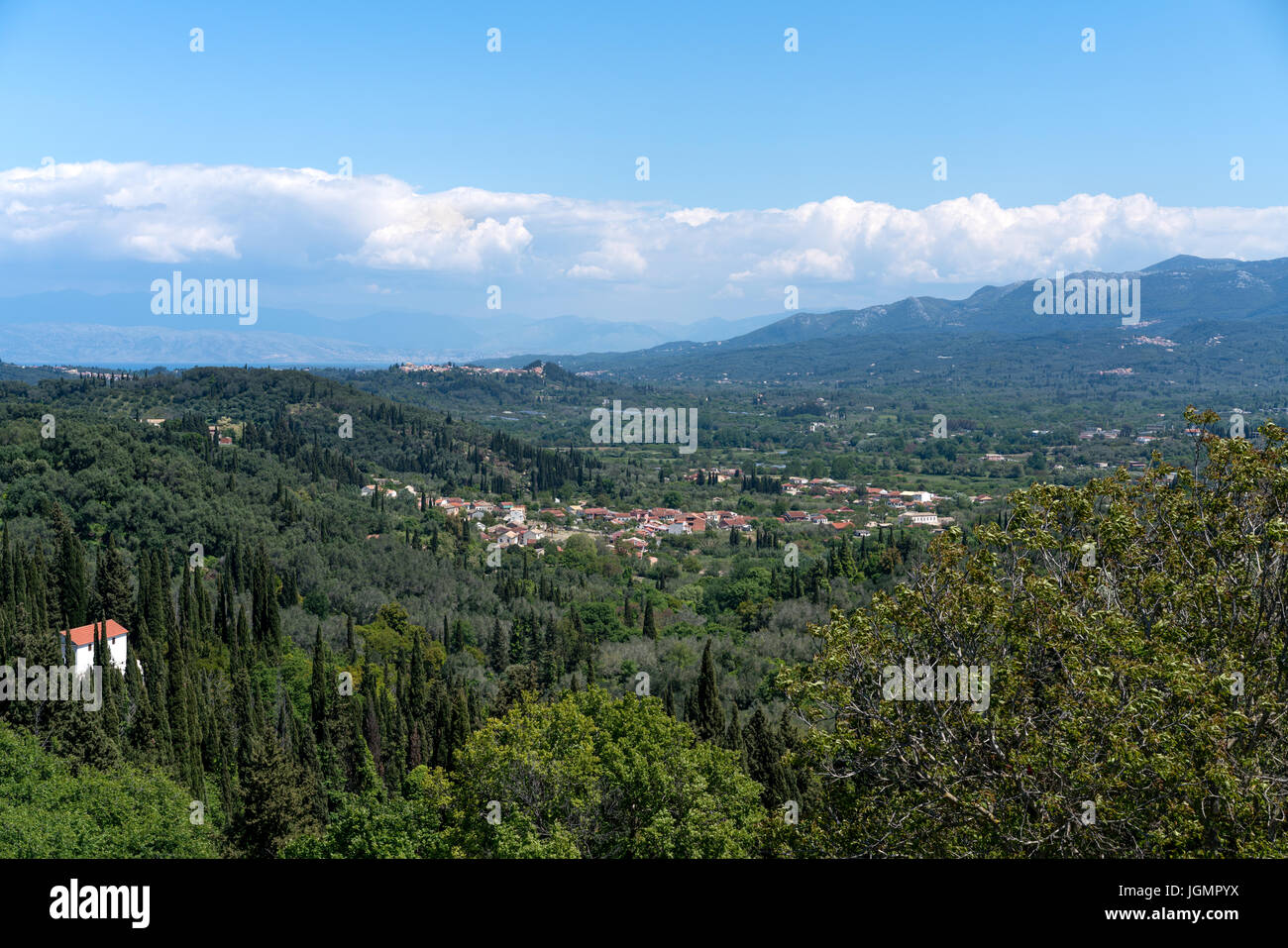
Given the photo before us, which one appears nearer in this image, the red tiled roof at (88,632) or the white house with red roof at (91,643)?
the white house with red roof at (91,643)

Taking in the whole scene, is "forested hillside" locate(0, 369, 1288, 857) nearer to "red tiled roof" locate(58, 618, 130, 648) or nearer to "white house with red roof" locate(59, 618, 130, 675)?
"white house with red roof" locate(59, 618, 130, 675)

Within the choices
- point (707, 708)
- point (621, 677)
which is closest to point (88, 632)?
point (621, 677)

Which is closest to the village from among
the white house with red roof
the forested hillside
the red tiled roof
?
the forested hillside

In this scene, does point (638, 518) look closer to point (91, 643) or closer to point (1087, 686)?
point (91, 643)

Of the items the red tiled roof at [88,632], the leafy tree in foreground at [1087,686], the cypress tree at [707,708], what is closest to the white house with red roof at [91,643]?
the red tiled roof at [88,632]

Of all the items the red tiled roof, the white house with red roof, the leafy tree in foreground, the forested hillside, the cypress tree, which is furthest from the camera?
the red tiled roof

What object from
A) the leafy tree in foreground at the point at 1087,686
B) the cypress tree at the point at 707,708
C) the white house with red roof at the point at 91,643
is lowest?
the cypress tree at the point at 707,708

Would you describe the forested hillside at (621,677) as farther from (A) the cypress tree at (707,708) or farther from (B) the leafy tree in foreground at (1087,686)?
(A) the cypress tree at (707,708)

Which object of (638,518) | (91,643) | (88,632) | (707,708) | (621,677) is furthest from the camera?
(638,518)

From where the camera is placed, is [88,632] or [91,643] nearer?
[91,643]
